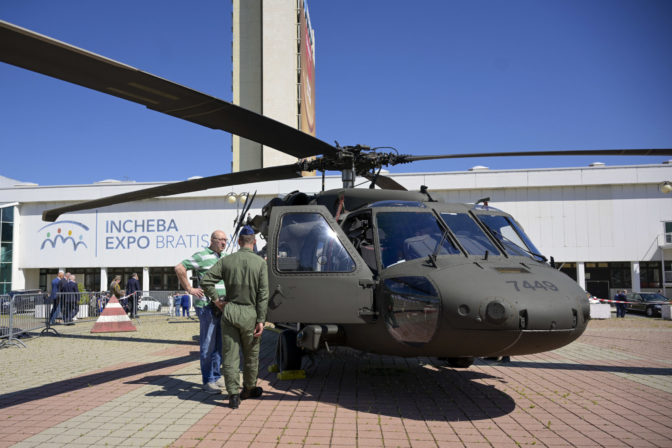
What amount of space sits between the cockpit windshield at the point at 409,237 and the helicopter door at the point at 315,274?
1.11 ft

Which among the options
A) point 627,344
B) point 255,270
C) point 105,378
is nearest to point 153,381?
point 105,378

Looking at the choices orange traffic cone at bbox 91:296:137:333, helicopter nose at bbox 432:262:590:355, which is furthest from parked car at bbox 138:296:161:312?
helicopter nose at bbox 432:262:590:355

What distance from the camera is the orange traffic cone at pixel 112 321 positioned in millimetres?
12625

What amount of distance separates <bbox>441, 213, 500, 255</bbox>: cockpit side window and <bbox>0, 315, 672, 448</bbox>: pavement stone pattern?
1611 mm

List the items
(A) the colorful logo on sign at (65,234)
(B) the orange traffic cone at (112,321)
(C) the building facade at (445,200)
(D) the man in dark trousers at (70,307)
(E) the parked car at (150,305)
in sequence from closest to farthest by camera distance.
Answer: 1. (B) the orange traffic cone at (112,321)
2. (D) the man in dark trousers at (70,307)
3. (E) the parked car at (150,305)
4. (C) the building facade at (445,200)
5. (A) the colorful logo on sign at (65,234)

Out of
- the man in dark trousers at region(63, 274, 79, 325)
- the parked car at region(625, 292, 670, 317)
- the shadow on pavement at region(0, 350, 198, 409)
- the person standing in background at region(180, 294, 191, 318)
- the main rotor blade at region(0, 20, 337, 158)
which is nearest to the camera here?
the main rotor blade at region(0, 20, 337, 158)

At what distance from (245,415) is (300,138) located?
3396mm

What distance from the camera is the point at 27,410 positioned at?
191 inches

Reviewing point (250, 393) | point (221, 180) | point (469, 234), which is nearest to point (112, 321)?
point (221, 180)

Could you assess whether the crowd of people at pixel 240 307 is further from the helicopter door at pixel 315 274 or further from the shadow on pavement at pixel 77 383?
the shadow on pavement at pixel 77 383

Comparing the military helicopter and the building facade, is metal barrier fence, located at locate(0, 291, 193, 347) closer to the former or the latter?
the military helicopter

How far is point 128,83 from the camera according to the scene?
425 cm

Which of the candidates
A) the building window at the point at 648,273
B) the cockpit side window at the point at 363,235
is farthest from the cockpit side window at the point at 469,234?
the building window at the point at 648,273

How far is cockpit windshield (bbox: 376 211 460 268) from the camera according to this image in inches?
201
